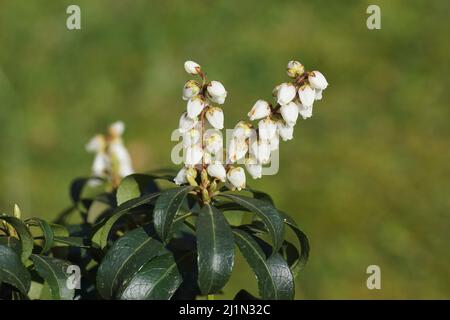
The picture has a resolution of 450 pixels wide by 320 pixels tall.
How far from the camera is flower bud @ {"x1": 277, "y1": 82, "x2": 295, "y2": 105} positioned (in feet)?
4.41

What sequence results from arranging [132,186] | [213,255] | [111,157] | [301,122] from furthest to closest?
[301,122]
[111,157]
[132,186]
[213,255]

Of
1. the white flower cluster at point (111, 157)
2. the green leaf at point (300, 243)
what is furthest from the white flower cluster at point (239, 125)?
the white flower cluster at point (111, 157)

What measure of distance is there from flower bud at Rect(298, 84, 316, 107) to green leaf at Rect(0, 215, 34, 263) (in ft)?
1.76

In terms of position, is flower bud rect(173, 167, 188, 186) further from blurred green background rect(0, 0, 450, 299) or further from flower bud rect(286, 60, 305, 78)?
blurred green background rect(0, 0, 450, 299)

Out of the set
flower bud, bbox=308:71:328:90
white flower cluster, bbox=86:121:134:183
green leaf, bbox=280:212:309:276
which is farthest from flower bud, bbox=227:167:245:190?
white flower cluster, bbox=86:121:134:183

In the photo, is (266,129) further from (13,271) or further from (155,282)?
(13,271)

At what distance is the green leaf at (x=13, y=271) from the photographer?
1.31 metres

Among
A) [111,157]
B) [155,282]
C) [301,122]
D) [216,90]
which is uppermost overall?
[301,122]

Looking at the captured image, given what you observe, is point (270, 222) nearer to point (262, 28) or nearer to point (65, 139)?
point (65, 139)

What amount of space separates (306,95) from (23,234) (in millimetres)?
554

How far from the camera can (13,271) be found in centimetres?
132

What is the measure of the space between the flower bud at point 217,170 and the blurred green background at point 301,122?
1.50m

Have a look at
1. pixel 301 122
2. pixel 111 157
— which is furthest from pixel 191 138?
pixel 301 122

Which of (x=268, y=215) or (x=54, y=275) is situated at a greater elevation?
(x=268, y=215)
